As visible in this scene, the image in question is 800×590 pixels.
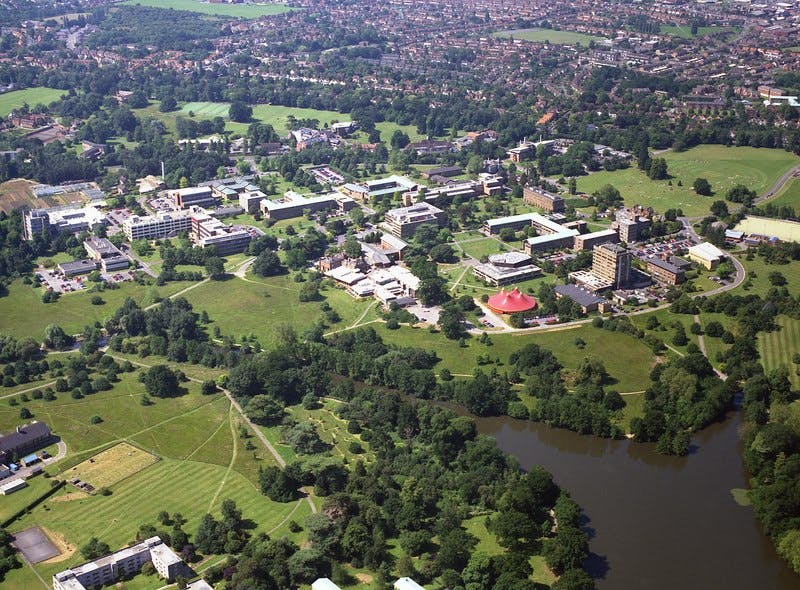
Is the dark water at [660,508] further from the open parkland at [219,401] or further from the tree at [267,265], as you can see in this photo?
the tree at [267,265]

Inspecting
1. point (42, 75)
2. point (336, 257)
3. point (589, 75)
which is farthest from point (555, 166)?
point (42, 75)

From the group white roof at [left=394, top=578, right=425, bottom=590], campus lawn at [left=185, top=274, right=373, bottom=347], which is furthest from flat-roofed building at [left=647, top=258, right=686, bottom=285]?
white roof at [left=394, top=578, right=425, bottom=590]

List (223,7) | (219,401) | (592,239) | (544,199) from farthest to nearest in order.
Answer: (223,7) < (544,199) < (592,239) < (219,401)

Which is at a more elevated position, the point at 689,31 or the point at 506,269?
the point at 689,31

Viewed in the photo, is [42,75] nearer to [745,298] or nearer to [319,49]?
[319,49]

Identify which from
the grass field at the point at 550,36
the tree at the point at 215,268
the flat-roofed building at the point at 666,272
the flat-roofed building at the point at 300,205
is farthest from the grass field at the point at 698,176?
the grass field at the point at 550,36

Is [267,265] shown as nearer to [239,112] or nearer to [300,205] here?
[300,205]

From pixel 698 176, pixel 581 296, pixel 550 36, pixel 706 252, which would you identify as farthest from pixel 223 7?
pixel 581 296
